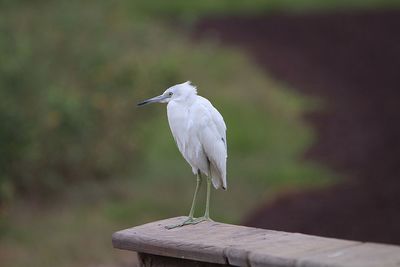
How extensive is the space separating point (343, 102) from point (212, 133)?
32.3 ft

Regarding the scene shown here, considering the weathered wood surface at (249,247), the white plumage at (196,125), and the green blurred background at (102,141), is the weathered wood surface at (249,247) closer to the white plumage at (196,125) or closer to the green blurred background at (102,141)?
the white plumage at (196,125)

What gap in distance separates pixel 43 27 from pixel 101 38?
1.01 metres

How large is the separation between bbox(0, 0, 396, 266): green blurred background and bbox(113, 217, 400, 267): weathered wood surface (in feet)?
11.4

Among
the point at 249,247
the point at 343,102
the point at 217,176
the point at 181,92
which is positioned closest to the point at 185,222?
the point at 217,176

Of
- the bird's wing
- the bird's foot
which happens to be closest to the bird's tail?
the bird's wing

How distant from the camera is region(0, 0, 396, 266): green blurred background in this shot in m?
8.51

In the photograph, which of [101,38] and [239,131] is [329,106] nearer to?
[239,131]

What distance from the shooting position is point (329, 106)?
1430 centimetres

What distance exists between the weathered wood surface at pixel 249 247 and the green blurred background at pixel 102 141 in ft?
11.4

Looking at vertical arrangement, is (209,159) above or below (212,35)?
below

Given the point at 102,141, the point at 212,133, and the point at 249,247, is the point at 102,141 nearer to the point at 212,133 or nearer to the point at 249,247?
the point at 212,133

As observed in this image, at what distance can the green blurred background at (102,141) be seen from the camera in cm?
851

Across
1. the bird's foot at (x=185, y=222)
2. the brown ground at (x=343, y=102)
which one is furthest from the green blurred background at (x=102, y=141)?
the bird's foot at (x=185, y=222)

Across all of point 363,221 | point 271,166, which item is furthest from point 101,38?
point 363,221
